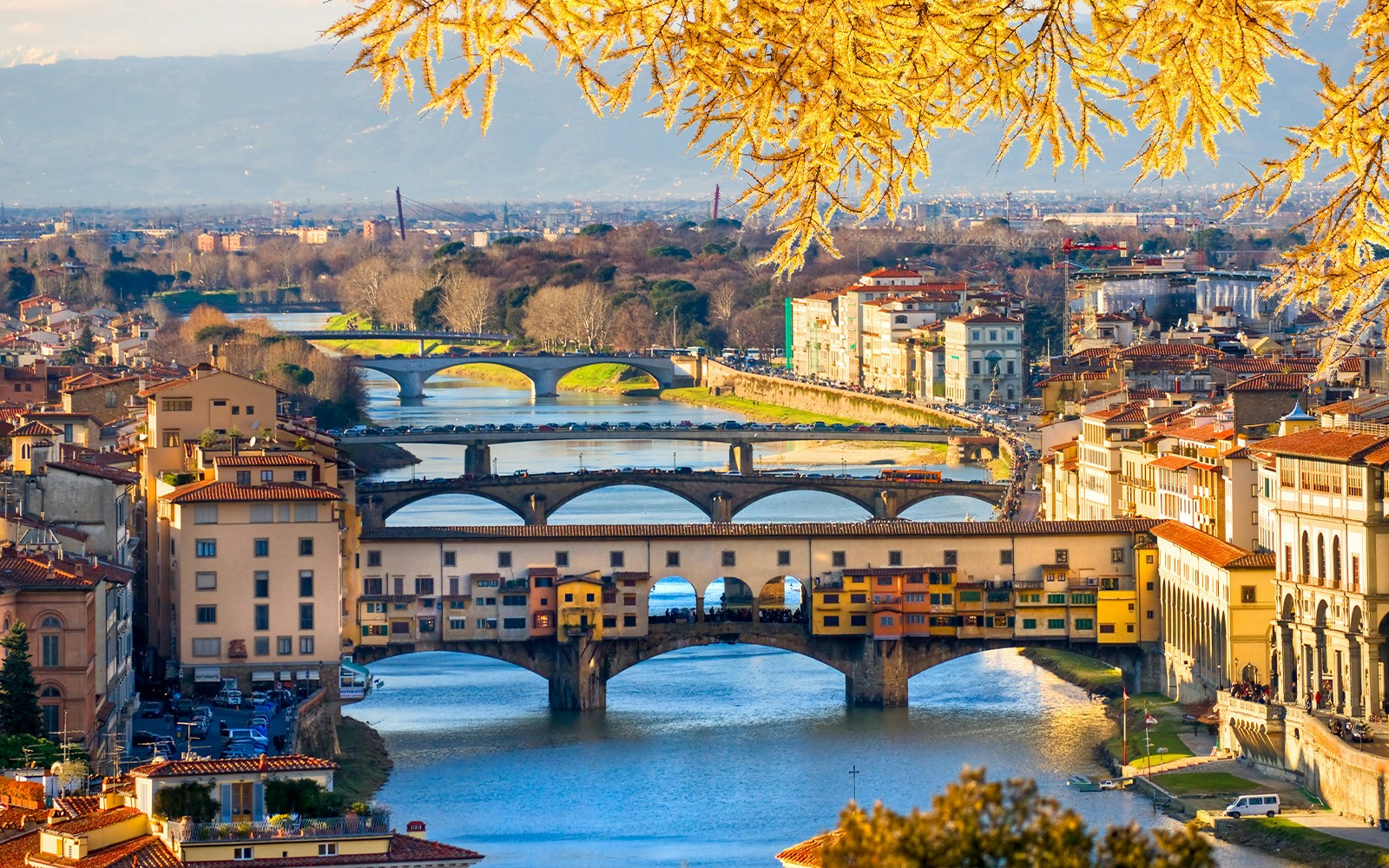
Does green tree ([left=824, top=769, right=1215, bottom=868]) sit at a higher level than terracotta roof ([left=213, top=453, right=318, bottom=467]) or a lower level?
lower

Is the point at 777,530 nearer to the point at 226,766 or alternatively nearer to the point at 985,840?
the point at 226,766

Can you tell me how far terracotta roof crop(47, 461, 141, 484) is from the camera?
86.4ft

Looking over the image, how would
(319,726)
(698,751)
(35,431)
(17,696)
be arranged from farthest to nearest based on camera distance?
(35,431), (698,751), (319,726), (17,696)

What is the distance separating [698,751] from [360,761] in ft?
9.48

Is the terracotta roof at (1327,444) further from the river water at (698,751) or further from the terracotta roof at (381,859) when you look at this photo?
the terracotta roof at (381,859)

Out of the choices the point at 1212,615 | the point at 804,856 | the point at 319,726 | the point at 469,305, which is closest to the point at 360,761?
the point at 319,726

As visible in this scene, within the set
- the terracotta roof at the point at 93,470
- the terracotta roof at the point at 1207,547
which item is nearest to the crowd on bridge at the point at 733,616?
the terracotta roof at the point at 1207,547

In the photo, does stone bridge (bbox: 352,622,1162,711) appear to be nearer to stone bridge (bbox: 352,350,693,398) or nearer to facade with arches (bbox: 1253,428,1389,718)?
facade with arches (bbox: 1253,428,1389,718)

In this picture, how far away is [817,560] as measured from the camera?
3123cm

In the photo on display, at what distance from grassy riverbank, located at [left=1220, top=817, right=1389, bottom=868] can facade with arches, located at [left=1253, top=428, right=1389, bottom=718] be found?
9.94ft

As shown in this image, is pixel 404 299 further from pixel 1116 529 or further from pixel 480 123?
pixel 480 123

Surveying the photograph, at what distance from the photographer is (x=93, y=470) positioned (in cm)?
2656

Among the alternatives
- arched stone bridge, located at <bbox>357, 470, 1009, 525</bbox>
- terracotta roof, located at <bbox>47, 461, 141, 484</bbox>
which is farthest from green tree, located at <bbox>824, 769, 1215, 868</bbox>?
arched stone bridge, located at <bbox>357, 470, 1009, 525</bbox>

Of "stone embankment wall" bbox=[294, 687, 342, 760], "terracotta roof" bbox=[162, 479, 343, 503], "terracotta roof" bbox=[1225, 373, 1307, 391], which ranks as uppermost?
"terracotta roof" bbox=[1225, 373, 1307, 391]
